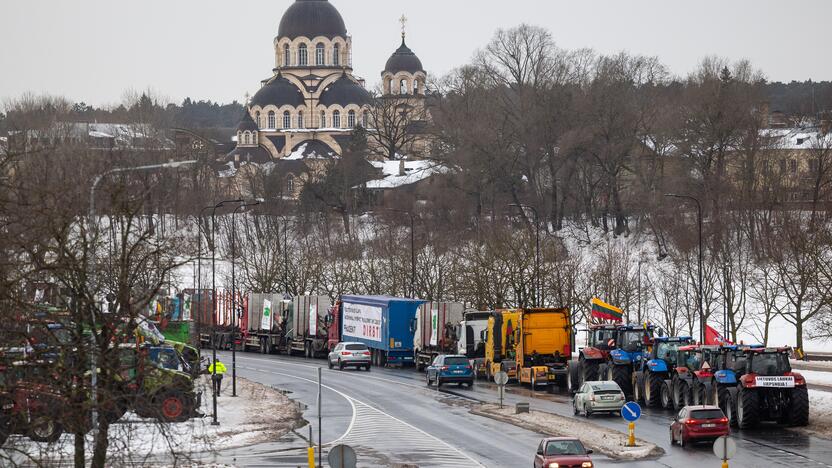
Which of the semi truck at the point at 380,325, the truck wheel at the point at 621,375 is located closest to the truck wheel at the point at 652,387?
the truck wheel at the point at 621,375

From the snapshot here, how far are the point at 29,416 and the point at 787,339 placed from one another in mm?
60253

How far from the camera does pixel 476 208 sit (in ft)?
384

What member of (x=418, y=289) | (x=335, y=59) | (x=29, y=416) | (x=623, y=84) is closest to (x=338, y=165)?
(x=623, y=84)

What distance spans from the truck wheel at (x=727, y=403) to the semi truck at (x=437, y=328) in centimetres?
2263

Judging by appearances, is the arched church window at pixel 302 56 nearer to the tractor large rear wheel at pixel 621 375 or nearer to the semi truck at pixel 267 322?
the semi truck at pixel 267 322

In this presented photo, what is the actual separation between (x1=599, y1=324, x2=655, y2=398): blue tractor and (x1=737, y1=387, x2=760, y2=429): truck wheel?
8.29 meters

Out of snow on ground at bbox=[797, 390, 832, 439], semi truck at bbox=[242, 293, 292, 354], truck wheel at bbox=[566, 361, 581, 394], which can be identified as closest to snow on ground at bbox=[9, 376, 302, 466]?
truck wheel at bbox=[566, 361, 581, 394]

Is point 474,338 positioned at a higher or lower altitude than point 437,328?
lower

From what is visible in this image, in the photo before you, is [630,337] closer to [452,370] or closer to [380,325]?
[452,370]

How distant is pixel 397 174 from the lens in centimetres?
16075

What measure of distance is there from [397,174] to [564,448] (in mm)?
130893

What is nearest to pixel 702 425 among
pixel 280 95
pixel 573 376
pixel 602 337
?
pixel 602 337

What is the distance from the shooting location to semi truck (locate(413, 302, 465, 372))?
6222cm

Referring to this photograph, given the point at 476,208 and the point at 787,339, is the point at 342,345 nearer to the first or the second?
the point at 787,339
